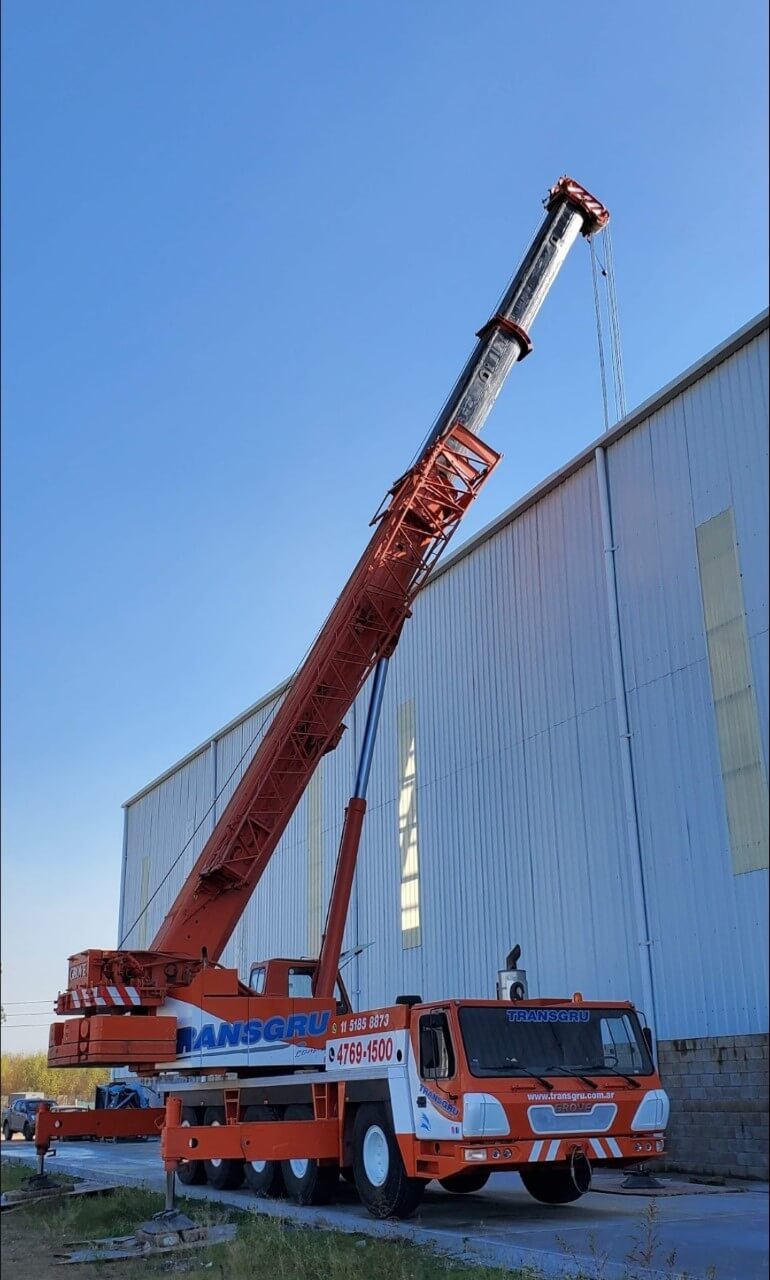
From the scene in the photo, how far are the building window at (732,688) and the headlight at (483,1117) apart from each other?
18.7ft

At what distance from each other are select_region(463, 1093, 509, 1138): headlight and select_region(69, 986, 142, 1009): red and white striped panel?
6480 millimetres

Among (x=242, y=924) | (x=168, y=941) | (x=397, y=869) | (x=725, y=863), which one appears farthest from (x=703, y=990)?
(x=242, y=924)

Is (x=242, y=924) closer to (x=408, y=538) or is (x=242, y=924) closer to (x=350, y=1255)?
(x=408, y=538)

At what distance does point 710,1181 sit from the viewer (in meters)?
14.7

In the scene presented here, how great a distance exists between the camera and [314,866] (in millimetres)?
28188

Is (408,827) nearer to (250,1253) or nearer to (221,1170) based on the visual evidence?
(221,1170)

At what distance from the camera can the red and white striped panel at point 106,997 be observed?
50.5 feet

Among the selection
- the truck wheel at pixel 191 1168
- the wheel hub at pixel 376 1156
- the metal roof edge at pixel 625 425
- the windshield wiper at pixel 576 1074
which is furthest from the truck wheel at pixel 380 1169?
the metal roof edge at pixel 625 425

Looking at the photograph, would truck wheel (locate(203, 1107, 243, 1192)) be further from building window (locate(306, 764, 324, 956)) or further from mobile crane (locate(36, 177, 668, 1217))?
building window (locate(306, 764, 324, 956))

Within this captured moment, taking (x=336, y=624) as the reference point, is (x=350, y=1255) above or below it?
below

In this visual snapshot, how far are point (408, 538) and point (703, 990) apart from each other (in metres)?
7.63

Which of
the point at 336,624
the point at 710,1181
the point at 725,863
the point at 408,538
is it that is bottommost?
the point at 710,1181

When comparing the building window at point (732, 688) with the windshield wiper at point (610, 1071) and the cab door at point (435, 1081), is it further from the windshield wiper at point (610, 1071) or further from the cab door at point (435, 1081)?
the cab door at point (435, 1081)

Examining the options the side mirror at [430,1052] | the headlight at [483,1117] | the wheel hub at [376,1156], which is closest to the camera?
the headlight at [483,1117]
